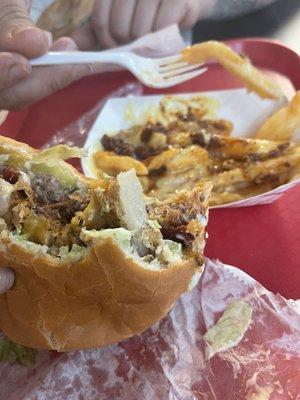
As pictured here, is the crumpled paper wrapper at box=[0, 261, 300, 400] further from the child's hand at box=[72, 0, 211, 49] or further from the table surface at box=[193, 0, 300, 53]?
the table surface at box=[193, 0, 300, 53]

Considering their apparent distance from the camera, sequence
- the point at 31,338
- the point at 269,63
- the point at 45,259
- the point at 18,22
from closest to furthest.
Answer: the point at 45,259, the point at 31,338, the point at 18,22, the point at 269,63

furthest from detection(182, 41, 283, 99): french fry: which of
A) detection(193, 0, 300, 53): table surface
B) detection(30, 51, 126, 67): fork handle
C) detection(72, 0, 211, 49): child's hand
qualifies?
detection(193, 0, 300, 53): table surface

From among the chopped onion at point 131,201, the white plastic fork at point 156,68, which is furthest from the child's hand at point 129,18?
the chopped onion at point 131,201

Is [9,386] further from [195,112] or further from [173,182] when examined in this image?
[195,112]

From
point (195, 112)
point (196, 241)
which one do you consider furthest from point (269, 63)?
point (196, 241)

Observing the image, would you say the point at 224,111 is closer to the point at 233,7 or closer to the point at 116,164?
the point at 116,164
